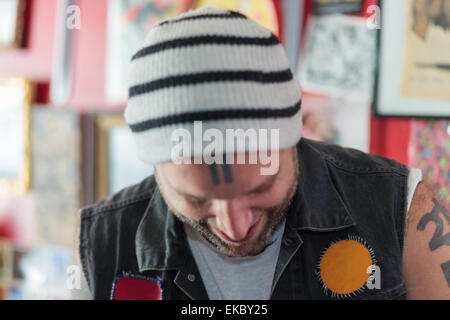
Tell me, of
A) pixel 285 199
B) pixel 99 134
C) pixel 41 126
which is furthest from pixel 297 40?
pixel 41 126

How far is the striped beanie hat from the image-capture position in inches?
31.1

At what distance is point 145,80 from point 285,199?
1.15 feet

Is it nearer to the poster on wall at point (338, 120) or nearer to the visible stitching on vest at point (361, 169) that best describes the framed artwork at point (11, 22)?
the poster on wall at point (338, 120)

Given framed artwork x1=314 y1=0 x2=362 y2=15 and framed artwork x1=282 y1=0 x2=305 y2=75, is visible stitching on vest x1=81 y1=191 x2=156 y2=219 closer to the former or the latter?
framed artwork x1=282 y1=0 x2=305 y2=75

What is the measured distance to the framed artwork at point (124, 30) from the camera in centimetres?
198

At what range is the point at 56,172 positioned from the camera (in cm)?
228

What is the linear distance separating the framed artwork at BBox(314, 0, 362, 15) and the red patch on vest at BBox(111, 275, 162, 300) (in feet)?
3.48

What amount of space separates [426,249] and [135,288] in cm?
65

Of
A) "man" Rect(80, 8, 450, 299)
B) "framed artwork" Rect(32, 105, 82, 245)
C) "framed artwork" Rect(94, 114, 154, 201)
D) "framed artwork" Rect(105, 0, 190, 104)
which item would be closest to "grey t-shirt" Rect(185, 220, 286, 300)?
"man" Rect(80, 8, 450, 299)

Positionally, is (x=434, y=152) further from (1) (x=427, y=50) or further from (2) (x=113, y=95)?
(2) (x=113, y=95)

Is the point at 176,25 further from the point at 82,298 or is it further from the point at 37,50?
the point at 37,50

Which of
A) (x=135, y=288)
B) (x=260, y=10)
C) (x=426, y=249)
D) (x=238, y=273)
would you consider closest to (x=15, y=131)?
(x=260, y=10)

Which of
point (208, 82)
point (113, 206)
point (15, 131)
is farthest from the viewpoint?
point (15, 131)

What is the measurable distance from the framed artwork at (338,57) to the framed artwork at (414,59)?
1.7 inches
